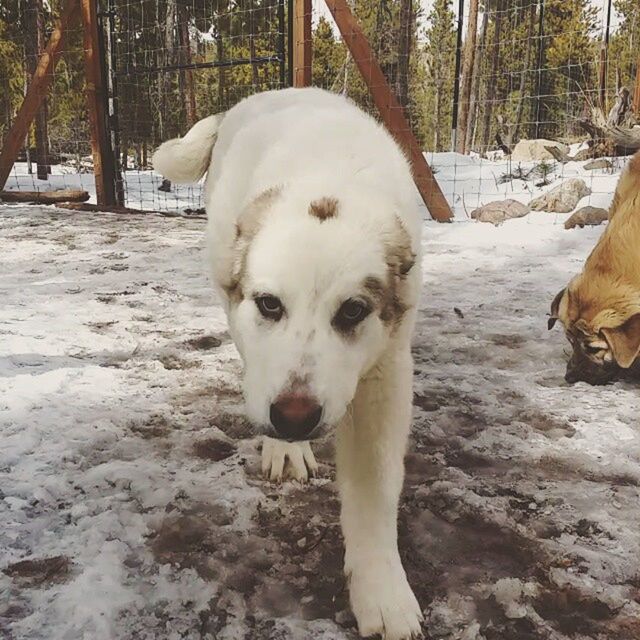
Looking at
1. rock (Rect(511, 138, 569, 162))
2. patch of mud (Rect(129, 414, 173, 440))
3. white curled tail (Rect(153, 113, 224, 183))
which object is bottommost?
patch of mud (Rect(129, 414, 173, 440))

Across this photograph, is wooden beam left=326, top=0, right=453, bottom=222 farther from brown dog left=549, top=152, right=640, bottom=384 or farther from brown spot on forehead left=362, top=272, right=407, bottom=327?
brown spot on forehead left=362, top=272, right=407, bottom=327

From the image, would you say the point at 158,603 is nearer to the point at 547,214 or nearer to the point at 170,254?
the point at 170,254

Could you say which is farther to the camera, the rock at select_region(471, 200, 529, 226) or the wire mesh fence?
the wire mesh fence

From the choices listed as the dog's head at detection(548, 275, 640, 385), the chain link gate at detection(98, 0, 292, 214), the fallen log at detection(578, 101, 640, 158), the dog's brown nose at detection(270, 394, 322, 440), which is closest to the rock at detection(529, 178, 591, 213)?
the fallen log at detection(578, 101, 640, 158)

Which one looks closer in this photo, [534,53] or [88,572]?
[88,572]

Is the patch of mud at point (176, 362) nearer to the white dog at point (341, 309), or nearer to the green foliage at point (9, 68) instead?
the white dog at point (341, 309)

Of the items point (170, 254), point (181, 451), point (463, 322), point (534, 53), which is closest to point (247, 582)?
point (181, 451)

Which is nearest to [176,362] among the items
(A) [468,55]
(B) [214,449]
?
(B) [214,449]

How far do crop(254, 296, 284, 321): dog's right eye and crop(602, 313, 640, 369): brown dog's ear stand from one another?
2.03 m

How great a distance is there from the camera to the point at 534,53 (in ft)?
91.1

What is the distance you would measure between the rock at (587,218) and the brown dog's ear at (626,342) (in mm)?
3834

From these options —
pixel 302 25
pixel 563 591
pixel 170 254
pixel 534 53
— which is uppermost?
pixel 534 53

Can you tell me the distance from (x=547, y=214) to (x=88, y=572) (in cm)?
682

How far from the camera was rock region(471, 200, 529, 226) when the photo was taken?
23.6ft
